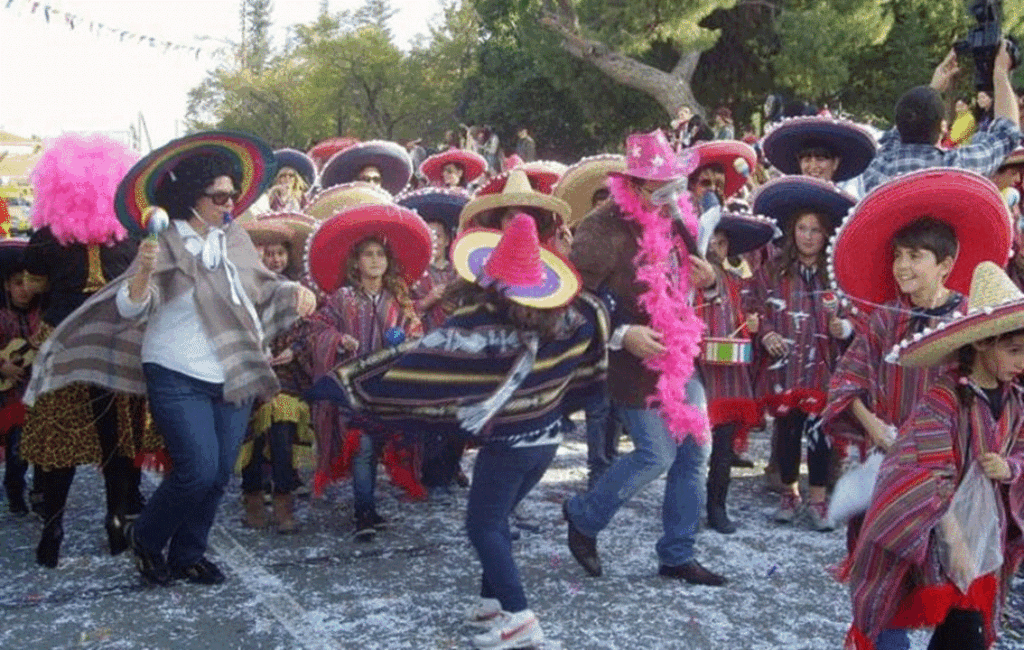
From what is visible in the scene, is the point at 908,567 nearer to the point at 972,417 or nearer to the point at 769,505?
the point at 972,417

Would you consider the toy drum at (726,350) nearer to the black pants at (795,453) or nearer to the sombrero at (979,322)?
the black pants at (795,453)

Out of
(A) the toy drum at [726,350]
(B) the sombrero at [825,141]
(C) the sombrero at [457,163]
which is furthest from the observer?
(C) the sombrero at [457,163]

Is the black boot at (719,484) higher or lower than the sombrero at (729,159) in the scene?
lower

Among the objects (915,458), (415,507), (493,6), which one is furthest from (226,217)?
(493,6)

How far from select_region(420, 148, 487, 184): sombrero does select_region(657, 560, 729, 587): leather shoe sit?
6.20 meters

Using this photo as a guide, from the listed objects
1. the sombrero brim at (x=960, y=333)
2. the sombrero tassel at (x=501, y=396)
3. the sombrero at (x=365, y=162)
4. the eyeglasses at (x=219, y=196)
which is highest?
the sombrero at (x=365, y=162)

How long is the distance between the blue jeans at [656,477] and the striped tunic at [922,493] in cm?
146

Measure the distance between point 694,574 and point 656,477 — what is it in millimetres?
474

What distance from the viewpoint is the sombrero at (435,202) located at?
678cm

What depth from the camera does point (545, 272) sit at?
13.0 feet

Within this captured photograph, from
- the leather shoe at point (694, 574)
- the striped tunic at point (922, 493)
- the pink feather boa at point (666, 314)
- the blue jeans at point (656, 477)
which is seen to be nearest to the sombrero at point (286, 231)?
the pink feather boa at point (666, 314)

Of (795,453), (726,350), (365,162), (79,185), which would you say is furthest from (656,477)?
(365,162)

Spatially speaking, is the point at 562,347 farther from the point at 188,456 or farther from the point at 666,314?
the point at 188,456

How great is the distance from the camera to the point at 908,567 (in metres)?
3.22
